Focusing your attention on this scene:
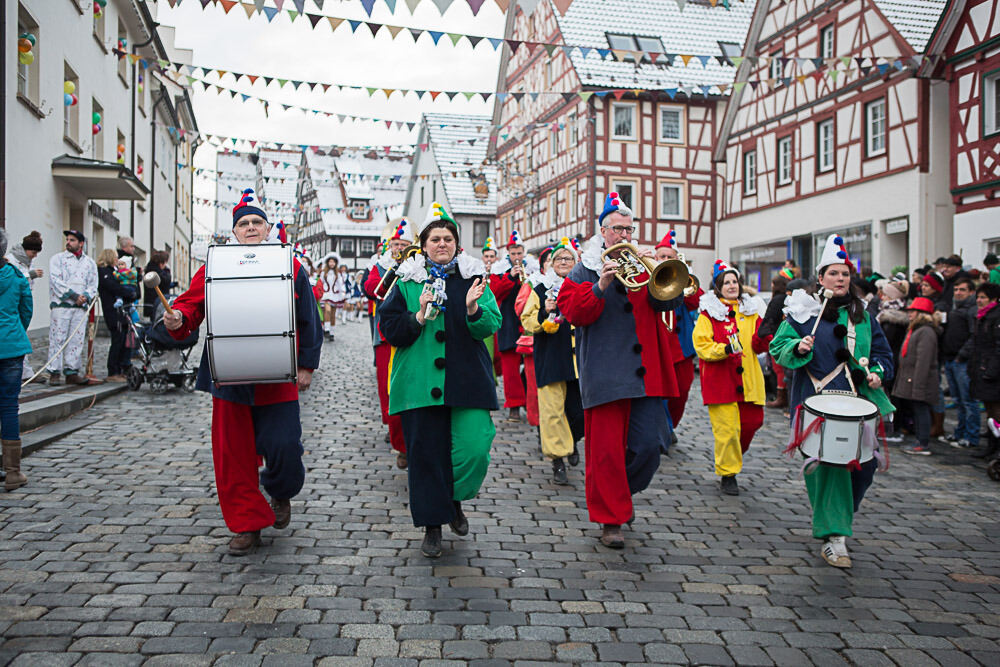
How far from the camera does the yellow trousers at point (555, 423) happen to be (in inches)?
292

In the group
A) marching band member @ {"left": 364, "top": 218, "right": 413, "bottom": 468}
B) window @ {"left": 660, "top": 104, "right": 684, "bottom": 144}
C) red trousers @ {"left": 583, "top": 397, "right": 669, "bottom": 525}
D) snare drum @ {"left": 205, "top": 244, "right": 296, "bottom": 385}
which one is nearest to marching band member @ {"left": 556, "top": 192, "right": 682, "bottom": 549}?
red trousers @ {"left": 583, "top": 397, "right": 669, "bottom": 525}

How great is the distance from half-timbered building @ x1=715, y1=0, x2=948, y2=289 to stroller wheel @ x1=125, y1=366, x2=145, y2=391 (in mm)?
11543

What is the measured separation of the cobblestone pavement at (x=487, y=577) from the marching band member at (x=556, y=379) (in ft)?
1.06

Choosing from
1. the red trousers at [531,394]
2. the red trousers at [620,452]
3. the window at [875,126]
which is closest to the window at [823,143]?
the window at [875,126]

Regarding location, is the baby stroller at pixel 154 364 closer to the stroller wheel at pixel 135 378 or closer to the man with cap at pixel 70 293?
the stroller wheel at pixel 135 378

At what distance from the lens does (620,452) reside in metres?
5.38

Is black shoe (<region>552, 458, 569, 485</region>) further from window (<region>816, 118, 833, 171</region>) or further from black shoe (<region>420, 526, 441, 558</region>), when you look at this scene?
window (<region>816, 118, 833, 171</region>)

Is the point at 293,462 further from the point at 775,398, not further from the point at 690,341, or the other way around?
the point at 775,398

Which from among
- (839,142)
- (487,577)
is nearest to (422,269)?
(487,577)

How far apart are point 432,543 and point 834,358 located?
2701mm

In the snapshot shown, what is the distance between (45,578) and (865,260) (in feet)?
65.4

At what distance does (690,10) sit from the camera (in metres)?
32.8

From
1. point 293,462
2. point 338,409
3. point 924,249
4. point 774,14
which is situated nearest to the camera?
point 293,462

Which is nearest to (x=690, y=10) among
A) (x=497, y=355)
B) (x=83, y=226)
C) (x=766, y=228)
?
(x=766, y=228)
